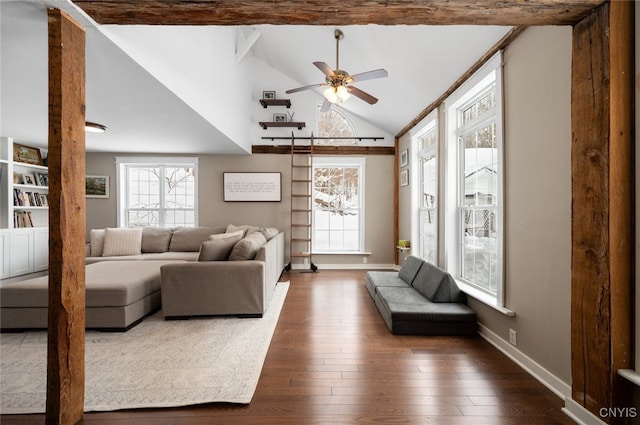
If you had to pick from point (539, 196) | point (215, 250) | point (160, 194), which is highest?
point (160, 194)

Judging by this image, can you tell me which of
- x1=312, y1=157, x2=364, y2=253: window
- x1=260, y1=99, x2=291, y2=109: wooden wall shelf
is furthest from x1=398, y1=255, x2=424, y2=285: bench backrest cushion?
x1=260, y1=99, x2=291, y2=109: wooden wall shelf

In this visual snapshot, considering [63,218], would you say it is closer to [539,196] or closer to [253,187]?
[539,196]

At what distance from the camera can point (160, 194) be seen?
5992mm

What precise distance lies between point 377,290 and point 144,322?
2.61 meters

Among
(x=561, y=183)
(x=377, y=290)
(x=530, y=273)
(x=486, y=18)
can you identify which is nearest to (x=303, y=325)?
Result: (x=377, y=290)

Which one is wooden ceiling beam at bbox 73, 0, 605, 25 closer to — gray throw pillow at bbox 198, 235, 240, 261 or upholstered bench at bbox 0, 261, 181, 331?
gray throw pillow at bbox 198, 235, 240, 261

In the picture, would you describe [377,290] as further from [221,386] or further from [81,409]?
[81,409]

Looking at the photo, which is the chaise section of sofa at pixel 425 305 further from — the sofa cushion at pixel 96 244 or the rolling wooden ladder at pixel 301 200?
the sofa cushion at pixel 96 244

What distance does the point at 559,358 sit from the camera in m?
1.88

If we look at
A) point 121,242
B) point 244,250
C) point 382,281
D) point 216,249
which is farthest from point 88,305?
point 382,281

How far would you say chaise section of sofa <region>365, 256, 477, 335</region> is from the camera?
2775 millimetres

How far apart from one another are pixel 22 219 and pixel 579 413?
7038mm

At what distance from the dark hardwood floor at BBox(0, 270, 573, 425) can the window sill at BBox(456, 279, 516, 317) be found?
0.36 m

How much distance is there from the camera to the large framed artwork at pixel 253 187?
5926 millimetres
